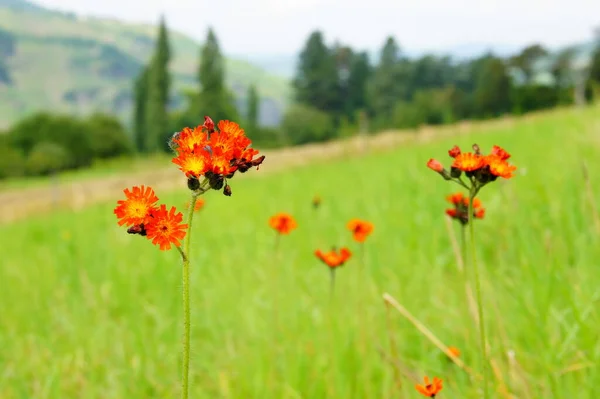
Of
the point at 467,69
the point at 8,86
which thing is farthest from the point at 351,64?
the point at 8,86

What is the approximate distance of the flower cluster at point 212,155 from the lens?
23.6 inches

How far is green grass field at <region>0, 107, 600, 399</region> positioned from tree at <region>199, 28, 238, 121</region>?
125 ft

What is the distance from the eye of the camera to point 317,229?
3779 millimetres

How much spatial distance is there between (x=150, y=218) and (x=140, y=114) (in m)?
68.2

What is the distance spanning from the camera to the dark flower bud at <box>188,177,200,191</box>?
60 centimetres

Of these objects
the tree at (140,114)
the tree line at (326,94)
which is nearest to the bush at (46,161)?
the tree line at (326,94)

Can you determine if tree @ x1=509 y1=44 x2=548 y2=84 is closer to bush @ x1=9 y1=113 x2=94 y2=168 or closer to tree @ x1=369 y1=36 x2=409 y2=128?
tree @ x1=369 y1=36 x2=409 y2=128

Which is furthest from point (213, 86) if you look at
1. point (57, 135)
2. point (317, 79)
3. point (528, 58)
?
point (528, 58)

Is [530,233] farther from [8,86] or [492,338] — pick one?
[8,86]

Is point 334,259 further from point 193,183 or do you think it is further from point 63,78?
point 63,78

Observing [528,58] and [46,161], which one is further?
[528,58]

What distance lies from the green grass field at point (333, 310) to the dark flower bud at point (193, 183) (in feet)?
0.68

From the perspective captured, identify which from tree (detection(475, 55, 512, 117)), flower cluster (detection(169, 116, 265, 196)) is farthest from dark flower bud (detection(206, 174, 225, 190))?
tree (detection(475, 55, 512, 117))

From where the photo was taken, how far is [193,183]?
0.60m
